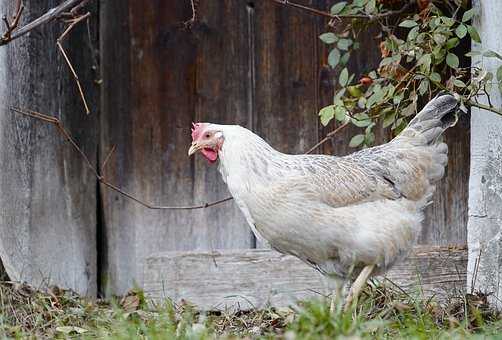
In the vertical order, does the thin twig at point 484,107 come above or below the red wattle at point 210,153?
above

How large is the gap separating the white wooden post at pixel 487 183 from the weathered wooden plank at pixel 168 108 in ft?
4.98

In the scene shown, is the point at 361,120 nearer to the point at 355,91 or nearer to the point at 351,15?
the point at 355,91

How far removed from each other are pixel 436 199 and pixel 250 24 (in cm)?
158

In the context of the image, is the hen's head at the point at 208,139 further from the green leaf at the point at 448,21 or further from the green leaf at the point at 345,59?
the green leaf at the point at 448,21

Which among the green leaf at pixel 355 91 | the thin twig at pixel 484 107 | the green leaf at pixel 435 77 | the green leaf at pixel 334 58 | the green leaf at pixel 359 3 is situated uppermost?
the green leaf at pixel 359 3

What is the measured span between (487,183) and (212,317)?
65.9 inches

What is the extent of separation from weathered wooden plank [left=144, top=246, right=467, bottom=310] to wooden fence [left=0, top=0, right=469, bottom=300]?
371mm

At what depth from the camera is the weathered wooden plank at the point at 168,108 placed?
652cm

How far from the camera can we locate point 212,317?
577 cm

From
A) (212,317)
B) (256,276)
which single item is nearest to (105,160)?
(256,276)

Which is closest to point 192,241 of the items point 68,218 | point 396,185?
point 68,218

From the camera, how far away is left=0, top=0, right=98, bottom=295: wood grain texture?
20.1 ft

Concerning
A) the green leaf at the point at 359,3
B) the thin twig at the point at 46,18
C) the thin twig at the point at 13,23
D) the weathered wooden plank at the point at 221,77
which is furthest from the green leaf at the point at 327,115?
the thin twig at the point at 13,23

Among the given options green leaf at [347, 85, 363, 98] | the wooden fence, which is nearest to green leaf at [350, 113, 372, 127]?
green leaf at [347, 85, 363, 98]
